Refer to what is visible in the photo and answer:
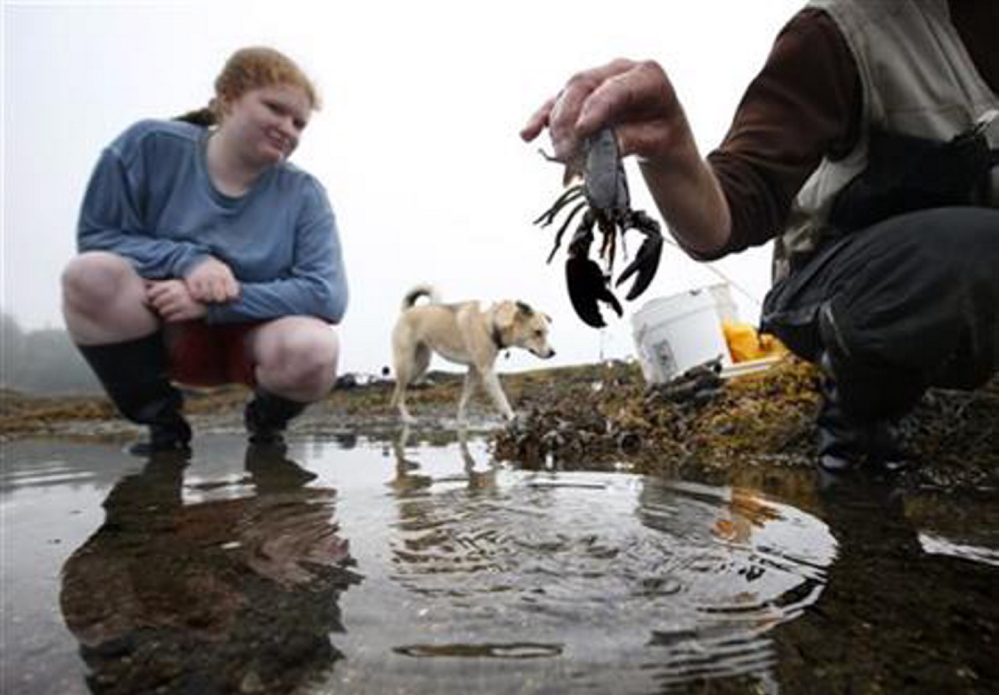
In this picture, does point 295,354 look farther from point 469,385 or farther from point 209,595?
point 469,385

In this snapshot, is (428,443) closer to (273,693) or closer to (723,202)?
(723,202)

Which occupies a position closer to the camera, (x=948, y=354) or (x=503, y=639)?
(x=503, y=639)

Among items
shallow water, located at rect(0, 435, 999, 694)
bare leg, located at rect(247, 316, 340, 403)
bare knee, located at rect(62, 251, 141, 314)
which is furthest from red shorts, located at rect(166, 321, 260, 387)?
shallow water, located at rect(0, 435, 999, 694)

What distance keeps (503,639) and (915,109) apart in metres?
2.11

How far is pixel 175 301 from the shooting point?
3.79m

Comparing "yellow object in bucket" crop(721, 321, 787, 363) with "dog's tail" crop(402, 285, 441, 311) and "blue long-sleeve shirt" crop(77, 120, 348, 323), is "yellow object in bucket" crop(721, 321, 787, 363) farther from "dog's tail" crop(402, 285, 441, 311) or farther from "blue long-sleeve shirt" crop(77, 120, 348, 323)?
"dog's tail" crop(402, 285, 441, 311)

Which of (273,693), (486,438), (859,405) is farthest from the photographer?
(486,438)

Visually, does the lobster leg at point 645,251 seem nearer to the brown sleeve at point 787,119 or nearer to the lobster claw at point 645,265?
the lobster claw at point 645,265

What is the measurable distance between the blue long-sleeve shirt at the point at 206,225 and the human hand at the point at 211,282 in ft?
0.27

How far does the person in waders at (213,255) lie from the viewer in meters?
3.89

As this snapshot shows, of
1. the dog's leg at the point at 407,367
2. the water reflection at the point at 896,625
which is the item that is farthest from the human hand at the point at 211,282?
the dog's leg at the point at 407,367

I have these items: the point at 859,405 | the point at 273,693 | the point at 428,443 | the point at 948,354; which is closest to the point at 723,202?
the point at 948,354

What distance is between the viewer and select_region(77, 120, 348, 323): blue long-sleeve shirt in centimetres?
392

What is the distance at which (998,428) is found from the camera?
331 centimetres
